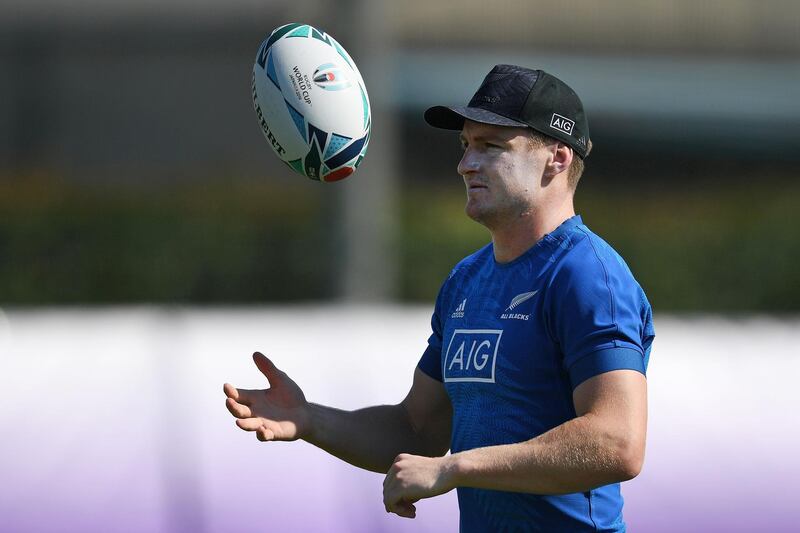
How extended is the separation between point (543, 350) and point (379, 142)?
1018cm

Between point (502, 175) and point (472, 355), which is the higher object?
point (502, 175)

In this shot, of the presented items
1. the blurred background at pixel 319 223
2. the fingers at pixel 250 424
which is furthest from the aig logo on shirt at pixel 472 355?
the blurred background at pixel 319 223

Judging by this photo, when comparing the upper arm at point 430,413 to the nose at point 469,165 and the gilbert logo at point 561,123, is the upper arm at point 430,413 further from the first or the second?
the gilbert logo at point 561,123

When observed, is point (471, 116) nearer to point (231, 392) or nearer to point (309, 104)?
point (309, 104)

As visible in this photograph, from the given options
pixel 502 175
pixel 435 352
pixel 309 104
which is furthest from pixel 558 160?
pixel 309 104

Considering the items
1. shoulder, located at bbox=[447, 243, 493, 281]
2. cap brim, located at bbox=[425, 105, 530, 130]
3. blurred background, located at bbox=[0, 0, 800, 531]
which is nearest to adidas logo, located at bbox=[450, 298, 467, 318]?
shoulder, located at bbox=[447, 243, 493, 281]

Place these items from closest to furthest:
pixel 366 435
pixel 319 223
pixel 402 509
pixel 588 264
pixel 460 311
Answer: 1. pixel 402 509
2. pixel 588 264
3. pixel 460 311
4. pixel 366 435
5. pixel 319 223

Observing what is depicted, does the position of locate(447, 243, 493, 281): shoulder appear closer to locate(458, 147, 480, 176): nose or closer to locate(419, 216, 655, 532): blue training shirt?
locate(419, 216, 655, 532): blue training shirt

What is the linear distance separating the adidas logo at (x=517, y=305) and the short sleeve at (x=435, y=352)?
43cm

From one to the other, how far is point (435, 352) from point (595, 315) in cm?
80

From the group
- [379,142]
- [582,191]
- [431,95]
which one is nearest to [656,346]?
[379,142]

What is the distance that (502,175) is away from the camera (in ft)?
10.7

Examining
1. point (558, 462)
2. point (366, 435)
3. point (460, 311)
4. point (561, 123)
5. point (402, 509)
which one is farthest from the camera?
point (366, 435)

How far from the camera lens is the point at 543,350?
309 cm
